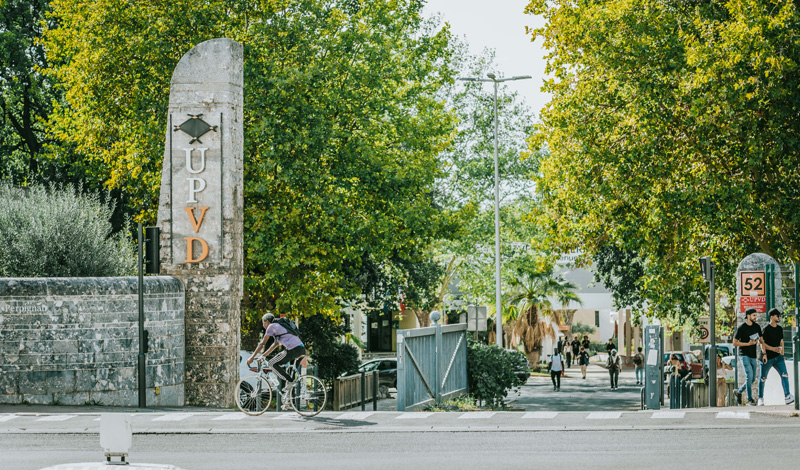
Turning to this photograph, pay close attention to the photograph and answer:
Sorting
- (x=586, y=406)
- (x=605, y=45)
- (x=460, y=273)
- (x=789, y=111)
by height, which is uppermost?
(x=605, y=45)

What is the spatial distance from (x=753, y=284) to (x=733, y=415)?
204 inches

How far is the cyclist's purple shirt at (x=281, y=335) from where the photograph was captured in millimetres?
14805

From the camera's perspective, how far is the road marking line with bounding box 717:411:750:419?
44.8 feet

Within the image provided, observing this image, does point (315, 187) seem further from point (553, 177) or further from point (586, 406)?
point (586, 406)

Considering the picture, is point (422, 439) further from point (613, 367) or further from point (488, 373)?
point (613, 367)

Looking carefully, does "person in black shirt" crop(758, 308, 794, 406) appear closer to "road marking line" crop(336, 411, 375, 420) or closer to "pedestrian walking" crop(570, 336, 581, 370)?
"road marking line" crop(336, 411, 375, 420)

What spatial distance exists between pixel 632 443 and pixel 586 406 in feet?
57.4

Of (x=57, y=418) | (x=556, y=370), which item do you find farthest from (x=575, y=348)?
(x=57, y=418)

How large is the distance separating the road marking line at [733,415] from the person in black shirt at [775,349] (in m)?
1.66

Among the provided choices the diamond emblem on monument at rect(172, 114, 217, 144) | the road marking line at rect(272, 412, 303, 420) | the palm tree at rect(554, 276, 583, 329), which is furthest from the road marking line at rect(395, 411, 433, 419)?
the palm tree at rect(554, 276, 583, 329)

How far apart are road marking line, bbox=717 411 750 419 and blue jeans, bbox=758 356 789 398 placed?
1.66 metres

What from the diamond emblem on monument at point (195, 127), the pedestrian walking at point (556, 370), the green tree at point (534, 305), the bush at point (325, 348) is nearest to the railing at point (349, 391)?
the diamond emblem on monument at point (195, 127)

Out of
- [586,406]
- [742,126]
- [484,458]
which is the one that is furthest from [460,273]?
[484,458]

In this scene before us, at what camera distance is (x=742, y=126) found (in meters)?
21.6
